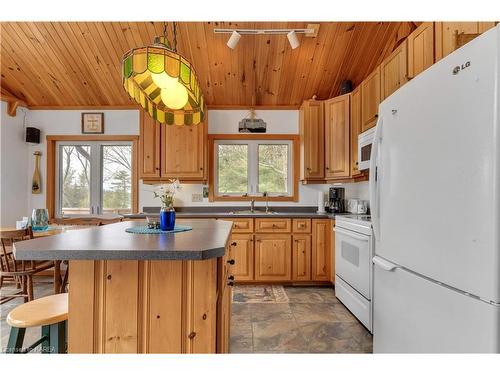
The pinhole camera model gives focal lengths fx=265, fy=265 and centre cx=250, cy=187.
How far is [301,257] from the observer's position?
3279 millimetres

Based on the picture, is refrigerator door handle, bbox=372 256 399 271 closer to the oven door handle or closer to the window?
the oven door handle

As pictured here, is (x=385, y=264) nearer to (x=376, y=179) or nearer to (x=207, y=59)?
(x=376, y=179)

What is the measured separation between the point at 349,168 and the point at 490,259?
231 cm

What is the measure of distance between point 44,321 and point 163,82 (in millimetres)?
1343

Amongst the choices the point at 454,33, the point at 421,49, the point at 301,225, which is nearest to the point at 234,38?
the point at 421,49

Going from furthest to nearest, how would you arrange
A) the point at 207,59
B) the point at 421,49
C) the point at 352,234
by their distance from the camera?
the point at 207,59
the point at 352,234
the point at 421,49

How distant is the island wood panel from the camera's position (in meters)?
1.11

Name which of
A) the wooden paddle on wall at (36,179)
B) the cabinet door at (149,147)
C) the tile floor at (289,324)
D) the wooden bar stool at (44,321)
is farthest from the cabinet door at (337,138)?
the wooden paddle on wall at (36,179)

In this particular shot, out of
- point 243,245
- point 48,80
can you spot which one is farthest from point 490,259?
point 48,80

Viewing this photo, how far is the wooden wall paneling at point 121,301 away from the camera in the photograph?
1.12 m

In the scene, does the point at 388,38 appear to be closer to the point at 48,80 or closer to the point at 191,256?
the point at 191,256

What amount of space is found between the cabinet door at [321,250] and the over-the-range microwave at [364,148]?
89 centimetres

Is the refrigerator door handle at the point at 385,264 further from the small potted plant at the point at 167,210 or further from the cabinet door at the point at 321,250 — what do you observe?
the cabinet door at the point at 321,250
